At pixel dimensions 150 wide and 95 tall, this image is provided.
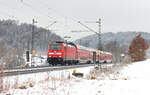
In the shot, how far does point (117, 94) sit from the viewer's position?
7.00 metres

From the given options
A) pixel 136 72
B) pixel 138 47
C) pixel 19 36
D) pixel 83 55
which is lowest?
pixel 136 72

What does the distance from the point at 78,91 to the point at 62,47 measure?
2457cm

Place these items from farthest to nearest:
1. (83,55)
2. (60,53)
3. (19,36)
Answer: (19,36) → (83,55) → (60,53)

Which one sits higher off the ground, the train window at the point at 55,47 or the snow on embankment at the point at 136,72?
the train window at the point at 55,47

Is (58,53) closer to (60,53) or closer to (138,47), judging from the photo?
(60,53)

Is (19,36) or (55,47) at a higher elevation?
(19,36)

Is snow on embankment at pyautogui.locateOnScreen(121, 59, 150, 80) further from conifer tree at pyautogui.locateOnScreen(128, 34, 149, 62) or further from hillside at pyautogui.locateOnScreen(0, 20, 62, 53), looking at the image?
hillside at pyautogui.locateOnScreen(0, 20, 62, 53)

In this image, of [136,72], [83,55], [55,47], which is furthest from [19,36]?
[136,72]

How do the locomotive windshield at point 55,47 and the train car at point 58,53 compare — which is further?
the locomotive windshield at point 55,47

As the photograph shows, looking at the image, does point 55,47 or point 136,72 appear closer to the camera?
point 136,72

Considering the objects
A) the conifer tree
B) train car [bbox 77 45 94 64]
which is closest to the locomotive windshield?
train car [bbox 77 45 94 64]

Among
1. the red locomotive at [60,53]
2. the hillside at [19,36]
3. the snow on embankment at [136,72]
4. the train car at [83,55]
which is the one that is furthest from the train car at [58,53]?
the hillside at [19,36]

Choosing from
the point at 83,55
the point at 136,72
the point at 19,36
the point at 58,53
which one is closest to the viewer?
the point at 136,72

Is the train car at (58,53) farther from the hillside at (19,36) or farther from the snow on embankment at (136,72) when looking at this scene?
the hillside at (19,36)
